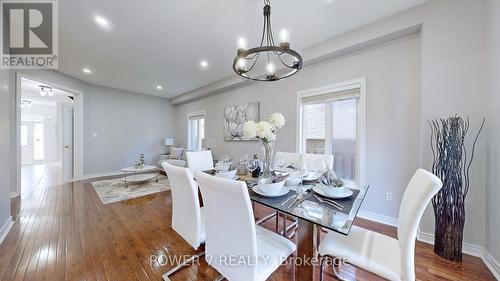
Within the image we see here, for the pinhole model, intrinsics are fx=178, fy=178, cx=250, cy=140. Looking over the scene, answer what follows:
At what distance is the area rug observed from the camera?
3451 millimetres

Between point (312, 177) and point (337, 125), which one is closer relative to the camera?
point (312, 177)

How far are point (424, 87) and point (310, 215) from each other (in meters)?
2.14

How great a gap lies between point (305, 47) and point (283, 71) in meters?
0.67

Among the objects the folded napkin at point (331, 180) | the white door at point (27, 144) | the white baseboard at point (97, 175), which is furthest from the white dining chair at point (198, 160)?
the white door at point (27, 144)

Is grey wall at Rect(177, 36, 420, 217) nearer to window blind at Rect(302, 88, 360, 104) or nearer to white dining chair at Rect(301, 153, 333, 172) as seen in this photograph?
window blind at Rect(302, 88, 360, 104)

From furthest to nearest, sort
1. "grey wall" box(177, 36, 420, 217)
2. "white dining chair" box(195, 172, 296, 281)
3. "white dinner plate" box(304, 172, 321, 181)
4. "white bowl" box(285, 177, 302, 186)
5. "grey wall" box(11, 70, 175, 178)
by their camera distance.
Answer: "grey wall" box(11, 70, 175, 178) < "grey wall" box(177, 36, 420, 217) < "white dinner plate" box(304, 172, 321, 181) < "white bowl" box(285, 177, 302, 186) < "white dining chair" box(195, 172, 296, 281)

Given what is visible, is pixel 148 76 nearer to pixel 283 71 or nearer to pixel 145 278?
pixel 283 71

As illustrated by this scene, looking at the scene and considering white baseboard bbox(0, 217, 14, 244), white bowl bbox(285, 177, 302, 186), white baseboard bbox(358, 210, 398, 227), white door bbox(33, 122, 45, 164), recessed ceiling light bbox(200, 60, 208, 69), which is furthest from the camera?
white door bbox(33, 122, 45, 164)

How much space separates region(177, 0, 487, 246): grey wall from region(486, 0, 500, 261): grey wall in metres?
0.07

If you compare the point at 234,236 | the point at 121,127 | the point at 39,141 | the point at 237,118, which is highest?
the point at 237,118

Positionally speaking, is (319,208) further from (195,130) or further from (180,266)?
(195,130)

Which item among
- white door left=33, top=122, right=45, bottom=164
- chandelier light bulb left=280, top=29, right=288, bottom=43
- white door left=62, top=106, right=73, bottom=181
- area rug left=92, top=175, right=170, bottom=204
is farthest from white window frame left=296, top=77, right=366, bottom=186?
white door left=33, top=122, right=45, bottom=164

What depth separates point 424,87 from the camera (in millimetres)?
2018

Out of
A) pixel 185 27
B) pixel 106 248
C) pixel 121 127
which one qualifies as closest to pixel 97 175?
pixel 121 127
